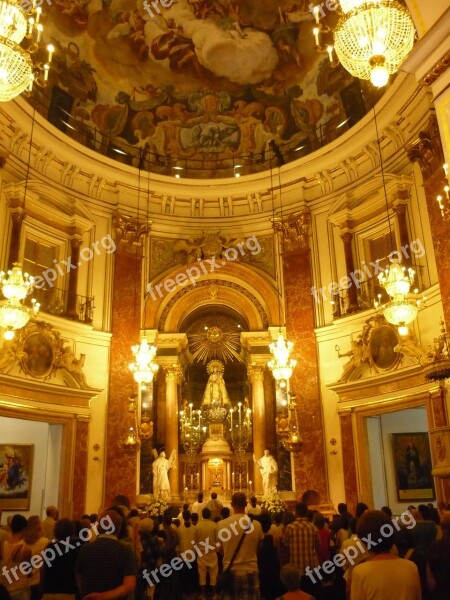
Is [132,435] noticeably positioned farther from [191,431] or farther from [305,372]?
[305,372]

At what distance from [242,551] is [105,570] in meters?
2.68

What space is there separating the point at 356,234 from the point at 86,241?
7322mm

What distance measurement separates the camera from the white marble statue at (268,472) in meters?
14.3

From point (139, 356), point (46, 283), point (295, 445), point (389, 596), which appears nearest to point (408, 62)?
point (389, 596)

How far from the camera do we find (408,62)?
7059mm

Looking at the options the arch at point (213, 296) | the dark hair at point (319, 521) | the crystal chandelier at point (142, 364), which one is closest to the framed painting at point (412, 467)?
the arch at point (213, 296)

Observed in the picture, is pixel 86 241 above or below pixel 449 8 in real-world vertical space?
above

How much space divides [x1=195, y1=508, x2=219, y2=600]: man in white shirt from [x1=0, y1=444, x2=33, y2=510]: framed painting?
23.0ft

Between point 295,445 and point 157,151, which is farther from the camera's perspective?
point 157,151

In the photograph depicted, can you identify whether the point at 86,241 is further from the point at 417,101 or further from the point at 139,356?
the point at 417,101

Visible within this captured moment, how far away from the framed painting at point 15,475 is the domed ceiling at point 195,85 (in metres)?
8.47

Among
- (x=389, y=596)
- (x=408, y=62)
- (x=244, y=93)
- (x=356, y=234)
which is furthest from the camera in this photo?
(x=244, y=93)

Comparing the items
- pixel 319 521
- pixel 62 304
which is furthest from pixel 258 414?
pixel 319 521

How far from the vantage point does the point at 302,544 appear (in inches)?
218
